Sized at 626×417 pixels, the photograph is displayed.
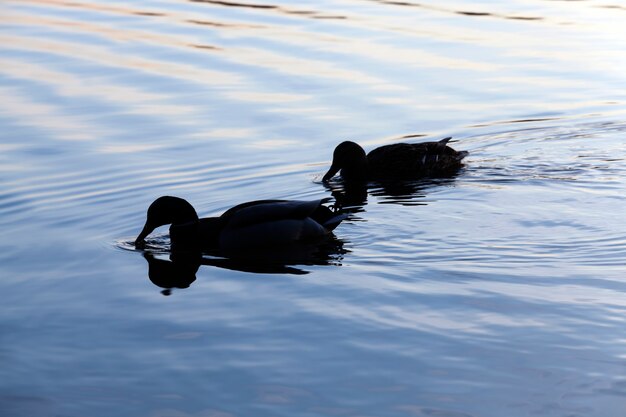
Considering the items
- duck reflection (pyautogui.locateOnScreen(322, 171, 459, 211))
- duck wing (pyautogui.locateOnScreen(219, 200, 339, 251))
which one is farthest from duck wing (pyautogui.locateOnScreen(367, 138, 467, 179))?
duck wing (pyautogui.locateOnScreen(219, 200, 339, 251))

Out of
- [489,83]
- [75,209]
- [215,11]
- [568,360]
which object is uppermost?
[215,11]

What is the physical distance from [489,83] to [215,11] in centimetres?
831

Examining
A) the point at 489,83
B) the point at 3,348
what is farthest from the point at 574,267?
the point at 489,83

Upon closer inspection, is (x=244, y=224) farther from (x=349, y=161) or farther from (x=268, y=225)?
(x=349, y=161)

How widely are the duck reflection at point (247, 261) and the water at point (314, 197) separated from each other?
0.09m

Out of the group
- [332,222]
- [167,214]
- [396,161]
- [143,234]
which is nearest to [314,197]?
[396,161]

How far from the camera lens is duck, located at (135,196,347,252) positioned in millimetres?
10344

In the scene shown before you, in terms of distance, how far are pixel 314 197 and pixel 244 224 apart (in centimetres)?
233

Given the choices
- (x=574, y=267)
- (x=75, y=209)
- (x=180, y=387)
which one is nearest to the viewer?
(x=180, y=387)

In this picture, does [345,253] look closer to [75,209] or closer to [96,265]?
[96,265]

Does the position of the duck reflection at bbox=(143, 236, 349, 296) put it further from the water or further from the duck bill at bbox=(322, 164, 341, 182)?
the duck bill at bbox=(322, 164, 341, 182)

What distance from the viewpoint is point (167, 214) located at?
10.7 m

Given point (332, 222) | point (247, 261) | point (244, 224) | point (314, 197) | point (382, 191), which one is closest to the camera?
point (247, 261)

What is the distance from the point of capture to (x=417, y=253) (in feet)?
31.8
